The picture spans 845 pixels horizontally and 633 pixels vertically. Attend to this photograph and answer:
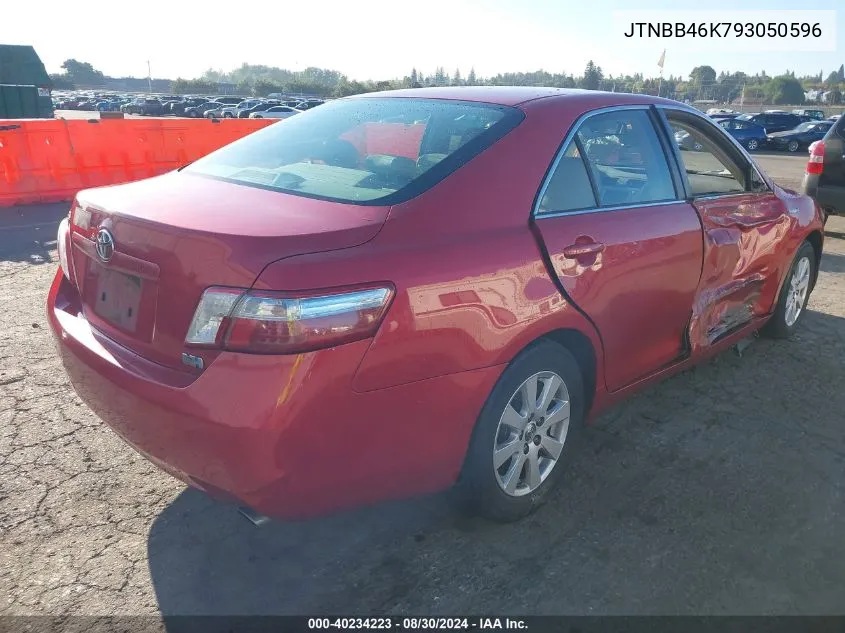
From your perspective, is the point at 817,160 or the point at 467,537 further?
the point at 817,160

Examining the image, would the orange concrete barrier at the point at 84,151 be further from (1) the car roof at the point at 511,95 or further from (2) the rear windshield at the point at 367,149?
(1) the car roof at the point at 511,95

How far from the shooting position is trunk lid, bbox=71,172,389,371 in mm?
1967

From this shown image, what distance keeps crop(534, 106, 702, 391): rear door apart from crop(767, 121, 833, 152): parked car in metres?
29.2

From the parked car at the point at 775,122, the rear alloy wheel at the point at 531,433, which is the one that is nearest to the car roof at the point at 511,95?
the rear alloy wheel at the point at 531,433

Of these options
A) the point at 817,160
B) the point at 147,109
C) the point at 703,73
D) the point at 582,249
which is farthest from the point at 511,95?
the point at 703,73

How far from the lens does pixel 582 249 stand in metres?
2.66

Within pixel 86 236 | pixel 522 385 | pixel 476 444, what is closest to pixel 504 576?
pixel 476 444

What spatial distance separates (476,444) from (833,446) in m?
2.20

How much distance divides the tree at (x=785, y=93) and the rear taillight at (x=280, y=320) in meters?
97.6

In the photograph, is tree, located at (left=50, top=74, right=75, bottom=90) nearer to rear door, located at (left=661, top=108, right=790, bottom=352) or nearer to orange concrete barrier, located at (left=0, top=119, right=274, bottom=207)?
orange concrete barrier, located at (left=0, top=119, right=274, bottom=207)

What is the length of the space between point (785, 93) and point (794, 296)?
98.0 m

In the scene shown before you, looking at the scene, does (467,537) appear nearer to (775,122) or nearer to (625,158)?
(625,158)

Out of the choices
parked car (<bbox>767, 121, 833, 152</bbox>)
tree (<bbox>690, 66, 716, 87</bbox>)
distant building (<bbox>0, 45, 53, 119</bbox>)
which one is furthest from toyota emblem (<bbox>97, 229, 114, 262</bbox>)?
tree (<bbox>690, 66, 716, 87</bbox>)

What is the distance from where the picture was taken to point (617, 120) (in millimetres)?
3115
